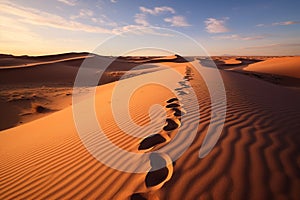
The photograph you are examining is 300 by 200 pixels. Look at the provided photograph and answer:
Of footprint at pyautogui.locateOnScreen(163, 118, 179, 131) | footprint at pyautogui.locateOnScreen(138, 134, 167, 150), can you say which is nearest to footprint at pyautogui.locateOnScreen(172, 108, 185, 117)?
footprint at pyautogui.locateOnScreen(163, 118, 179, 131)

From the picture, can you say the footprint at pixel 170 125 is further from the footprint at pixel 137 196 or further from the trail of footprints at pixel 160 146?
the footprint at pixel 137 196

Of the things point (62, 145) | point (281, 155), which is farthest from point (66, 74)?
point (281, 155)

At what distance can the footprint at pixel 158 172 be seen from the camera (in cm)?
211

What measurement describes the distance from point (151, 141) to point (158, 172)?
2.86ft

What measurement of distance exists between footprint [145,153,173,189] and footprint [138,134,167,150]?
381 millimetres

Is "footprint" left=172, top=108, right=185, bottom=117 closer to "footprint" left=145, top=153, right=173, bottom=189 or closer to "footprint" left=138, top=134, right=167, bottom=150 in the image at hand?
"footprint" left=138, top=134, right=167, bottom=150

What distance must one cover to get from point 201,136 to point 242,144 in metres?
0.58

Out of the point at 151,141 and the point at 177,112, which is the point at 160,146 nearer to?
the point at 151,141

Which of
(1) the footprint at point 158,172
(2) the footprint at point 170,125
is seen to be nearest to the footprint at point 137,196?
(1) the footprint at point 158,172

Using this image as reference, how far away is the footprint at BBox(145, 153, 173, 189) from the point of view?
211 centimetres

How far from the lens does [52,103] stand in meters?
11.5

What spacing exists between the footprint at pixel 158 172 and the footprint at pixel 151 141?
381mm

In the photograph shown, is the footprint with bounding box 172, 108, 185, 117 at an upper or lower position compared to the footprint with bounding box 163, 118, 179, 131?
upper

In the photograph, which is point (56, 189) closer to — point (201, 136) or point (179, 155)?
point (179, 155)
